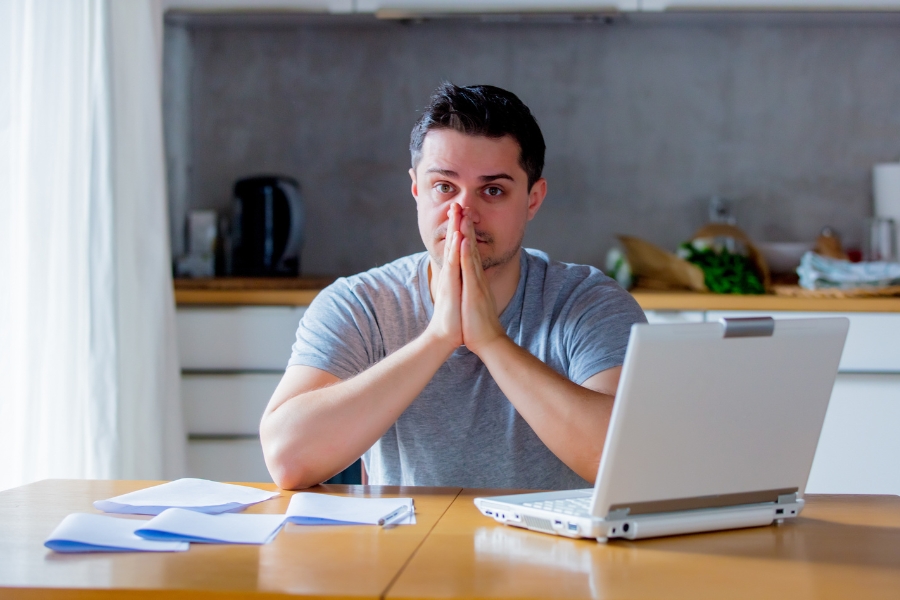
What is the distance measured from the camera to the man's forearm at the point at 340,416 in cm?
133

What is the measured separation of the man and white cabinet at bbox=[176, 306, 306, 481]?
1079mm

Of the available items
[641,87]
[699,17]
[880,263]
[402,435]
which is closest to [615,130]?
[641,87]

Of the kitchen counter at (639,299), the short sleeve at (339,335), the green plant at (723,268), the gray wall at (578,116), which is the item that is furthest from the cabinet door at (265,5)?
the short sleeve at (339,335)

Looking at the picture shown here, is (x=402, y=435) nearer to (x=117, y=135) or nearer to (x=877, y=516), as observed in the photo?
(x=877, y=516)

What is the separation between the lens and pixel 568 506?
3.50 feet

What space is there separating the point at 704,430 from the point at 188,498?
62 cm

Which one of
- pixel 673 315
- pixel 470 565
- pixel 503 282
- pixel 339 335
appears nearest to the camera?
pixel 470 565

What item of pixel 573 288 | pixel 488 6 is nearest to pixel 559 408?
pixel 573 288

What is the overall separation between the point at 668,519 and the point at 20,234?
157cm

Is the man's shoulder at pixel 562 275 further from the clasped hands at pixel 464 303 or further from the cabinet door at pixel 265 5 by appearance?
the cabinet door at pixel 265 5

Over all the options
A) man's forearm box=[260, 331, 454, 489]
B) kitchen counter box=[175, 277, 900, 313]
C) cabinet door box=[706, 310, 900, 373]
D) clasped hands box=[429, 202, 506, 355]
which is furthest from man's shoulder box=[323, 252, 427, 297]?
cabinet door box=[706, 310, 900, 373]

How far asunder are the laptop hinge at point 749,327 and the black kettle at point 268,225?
91.2 inches

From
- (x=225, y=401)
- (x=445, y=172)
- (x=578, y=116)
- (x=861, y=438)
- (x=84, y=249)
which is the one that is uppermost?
(x=578, y=116)

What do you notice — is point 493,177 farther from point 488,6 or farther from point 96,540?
point 488,6
